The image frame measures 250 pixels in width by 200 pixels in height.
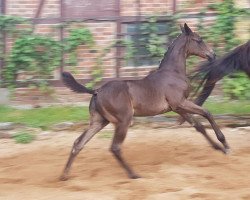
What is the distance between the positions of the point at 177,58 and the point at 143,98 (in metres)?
0.76

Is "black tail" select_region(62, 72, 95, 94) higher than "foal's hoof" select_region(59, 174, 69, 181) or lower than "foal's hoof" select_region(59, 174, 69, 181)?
higher

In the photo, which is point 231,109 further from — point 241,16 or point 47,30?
point 47,30

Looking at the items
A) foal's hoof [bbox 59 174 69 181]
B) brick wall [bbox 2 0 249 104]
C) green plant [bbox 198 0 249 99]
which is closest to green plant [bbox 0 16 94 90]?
brick wall [bbox 2 0 249 104]

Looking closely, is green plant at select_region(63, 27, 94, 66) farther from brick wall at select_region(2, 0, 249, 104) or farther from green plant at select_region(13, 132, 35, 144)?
green plant at select_region(13, 132, 35, 144)

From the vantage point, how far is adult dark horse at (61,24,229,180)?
21.7 ft

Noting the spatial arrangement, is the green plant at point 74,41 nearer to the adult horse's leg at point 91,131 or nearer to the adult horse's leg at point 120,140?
the adult horse's leg at point 91,131

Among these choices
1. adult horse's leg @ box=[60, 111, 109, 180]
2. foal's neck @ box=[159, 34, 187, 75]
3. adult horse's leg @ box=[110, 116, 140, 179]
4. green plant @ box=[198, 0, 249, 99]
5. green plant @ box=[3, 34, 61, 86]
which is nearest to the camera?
adult horse's leg @ box=[110, 116, 140, 179]

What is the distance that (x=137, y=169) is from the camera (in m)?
6.99

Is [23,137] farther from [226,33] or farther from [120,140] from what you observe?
[226,33]

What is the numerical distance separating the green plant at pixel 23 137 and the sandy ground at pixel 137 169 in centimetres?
11

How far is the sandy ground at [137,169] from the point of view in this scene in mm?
6004

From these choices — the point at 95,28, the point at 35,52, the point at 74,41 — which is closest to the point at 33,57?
the point at 35,52

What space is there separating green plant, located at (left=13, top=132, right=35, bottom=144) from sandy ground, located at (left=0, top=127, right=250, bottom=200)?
11 centimetres

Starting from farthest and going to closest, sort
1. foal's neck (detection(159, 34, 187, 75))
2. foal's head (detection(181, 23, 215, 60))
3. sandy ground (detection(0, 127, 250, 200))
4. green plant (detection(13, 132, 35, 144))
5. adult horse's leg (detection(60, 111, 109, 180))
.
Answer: green plant (detection(13, 132, 35, 144))
foal's head (detection(181, 23, 215, 60))
foal's neck (detection(159, 34, 187, 75))
adult horse's leg (detection(60, 111, 109, 180))
sandy ground (detection(0, 127, 250, 200))
